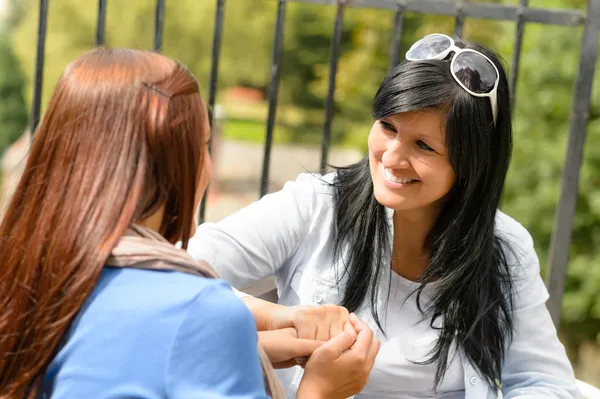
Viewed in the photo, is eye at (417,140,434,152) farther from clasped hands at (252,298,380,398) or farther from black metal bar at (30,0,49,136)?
black metal bar at (30,0,49,136)

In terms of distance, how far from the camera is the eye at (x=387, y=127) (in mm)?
2098

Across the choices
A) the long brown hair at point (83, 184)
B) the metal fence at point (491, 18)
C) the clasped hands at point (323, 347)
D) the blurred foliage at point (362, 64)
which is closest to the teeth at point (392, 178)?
the clasped hands at point (323, 347)

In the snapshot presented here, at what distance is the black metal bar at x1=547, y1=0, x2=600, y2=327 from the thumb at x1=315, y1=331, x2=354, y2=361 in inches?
53.3

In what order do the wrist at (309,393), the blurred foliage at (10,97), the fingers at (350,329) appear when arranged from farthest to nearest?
the blurred foliage at (10,97)
the fingers at (350,329)
the wrist at (309,393)

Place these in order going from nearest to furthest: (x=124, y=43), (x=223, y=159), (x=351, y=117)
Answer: (x=124, y=43) → (x=351, y=117) → (x=223, y=159)

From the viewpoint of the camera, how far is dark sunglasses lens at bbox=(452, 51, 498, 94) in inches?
81.0

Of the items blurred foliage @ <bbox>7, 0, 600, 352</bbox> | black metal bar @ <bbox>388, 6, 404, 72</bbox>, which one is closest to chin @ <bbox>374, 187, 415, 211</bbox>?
black metal bar @ <bbox>388, 6, 404, 72</bbox>

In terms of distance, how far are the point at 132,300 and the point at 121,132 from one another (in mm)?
246

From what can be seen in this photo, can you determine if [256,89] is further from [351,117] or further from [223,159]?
[351,117]

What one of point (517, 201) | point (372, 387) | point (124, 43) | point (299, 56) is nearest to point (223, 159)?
point (299, 56)

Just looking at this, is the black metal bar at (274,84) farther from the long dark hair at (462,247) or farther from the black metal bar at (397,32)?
the long dark hair at (462,247)

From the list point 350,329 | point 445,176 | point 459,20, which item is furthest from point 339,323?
point 459,20

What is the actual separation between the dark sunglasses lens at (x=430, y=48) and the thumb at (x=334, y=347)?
704 millimetres

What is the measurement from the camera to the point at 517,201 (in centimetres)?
624
